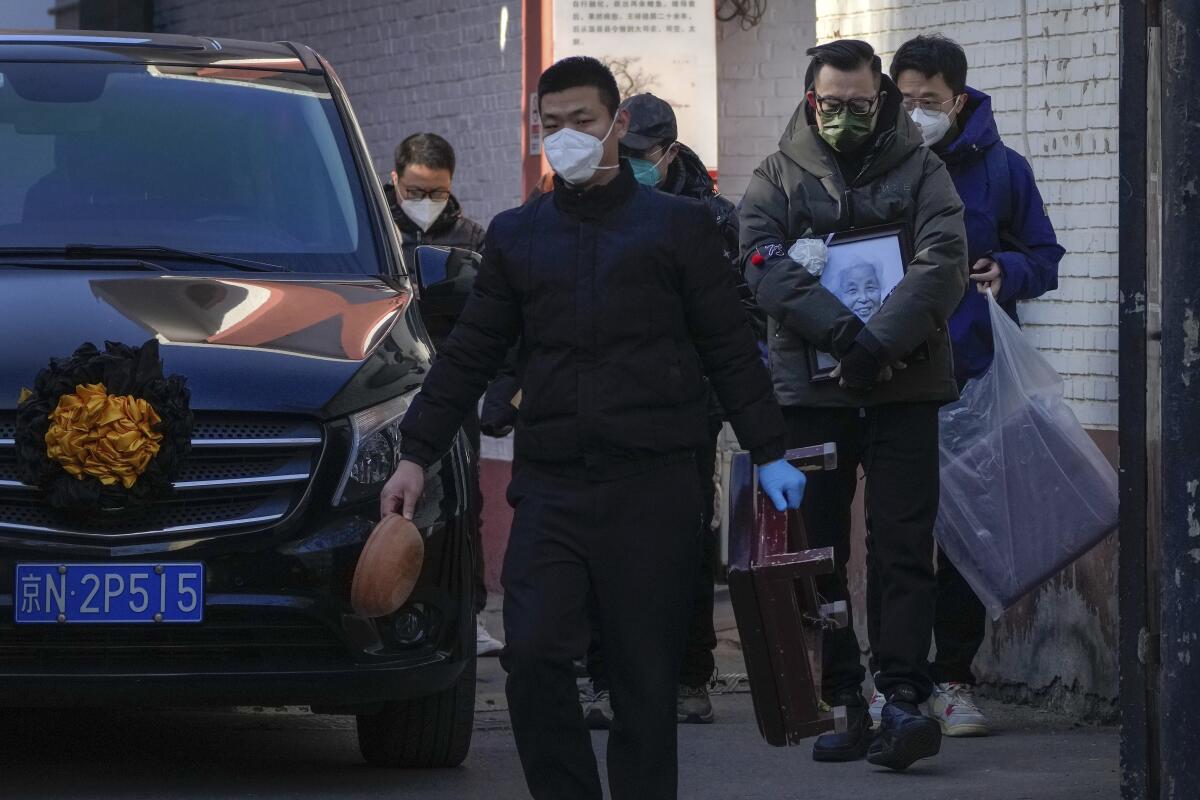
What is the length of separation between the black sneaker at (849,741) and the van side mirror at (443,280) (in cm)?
149

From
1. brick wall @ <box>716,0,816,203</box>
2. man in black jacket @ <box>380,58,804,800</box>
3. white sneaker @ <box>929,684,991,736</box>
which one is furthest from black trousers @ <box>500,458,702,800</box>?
brick wall @ <box>716,0,816,203</box>

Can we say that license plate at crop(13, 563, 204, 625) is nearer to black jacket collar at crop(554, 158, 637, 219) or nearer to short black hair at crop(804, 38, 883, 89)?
black jacket collar at crop(554, 158, 637, 219)

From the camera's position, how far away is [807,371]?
596cm

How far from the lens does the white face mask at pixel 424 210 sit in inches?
322

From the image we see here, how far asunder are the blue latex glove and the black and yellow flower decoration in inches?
53.8

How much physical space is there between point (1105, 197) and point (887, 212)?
1298 mm

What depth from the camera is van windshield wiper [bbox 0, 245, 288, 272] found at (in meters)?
5.89

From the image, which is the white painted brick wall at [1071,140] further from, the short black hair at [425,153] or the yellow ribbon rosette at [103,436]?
the yellow ribbon rosette at [103,436]

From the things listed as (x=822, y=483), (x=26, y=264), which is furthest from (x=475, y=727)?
(x=26, y=264)

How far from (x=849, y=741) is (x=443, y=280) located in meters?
1.62

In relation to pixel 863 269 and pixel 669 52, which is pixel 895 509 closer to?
pixel 863 269

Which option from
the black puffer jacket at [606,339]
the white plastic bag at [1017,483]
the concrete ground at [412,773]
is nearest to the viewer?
the black puffer jacket at [606,339]

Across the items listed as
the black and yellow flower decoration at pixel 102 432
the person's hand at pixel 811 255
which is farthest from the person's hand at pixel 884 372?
the black and yellow flower decoration at pixel 102 432

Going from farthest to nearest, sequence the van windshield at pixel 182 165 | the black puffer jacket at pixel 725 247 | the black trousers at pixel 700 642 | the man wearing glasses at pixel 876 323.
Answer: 1. the black trousers at pixel 700 642
2. the black puffer jacket at pixel 725 247
3. the van windshield at pixel 182 165
4. the man wearing glasses at pixel 876 323
